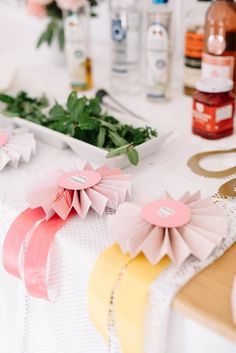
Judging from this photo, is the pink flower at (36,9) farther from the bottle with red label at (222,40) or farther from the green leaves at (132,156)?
the green leaves at (132,156)

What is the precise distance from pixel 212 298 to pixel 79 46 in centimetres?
71

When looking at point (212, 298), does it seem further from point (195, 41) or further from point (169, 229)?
point (195, 41)

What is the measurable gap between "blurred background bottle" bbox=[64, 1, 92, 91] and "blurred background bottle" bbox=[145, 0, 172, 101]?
15 centimetres

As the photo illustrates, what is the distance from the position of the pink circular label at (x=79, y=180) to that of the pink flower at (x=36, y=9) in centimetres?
65

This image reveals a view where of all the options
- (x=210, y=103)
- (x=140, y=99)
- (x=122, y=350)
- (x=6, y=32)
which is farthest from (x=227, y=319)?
(x=6, y=32)

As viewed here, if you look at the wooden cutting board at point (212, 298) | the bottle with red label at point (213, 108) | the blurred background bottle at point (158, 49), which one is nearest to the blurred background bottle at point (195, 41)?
the blurred background bottle at point (158, 49)

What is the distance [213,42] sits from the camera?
0.88m

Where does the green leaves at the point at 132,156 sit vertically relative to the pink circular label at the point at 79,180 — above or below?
below

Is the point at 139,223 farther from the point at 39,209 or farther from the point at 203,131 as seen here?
the point at 203,131

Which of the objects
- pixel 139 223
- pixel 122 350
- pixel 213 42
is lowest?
pixel 122 350

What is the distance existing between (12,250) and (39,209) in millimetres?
56

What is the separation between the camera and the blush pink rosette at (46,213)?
576 millimetres

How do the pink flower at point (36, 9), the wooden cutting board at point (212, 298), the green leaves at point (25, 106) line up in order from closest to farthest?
the wooden cutting board at point (212, 298)
the green leaves at point (25, 106)
the pink flower at point (36, 9)

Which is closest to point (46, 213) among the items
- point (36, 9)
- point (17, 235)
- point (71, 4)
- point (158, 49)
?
point (17, 235)
